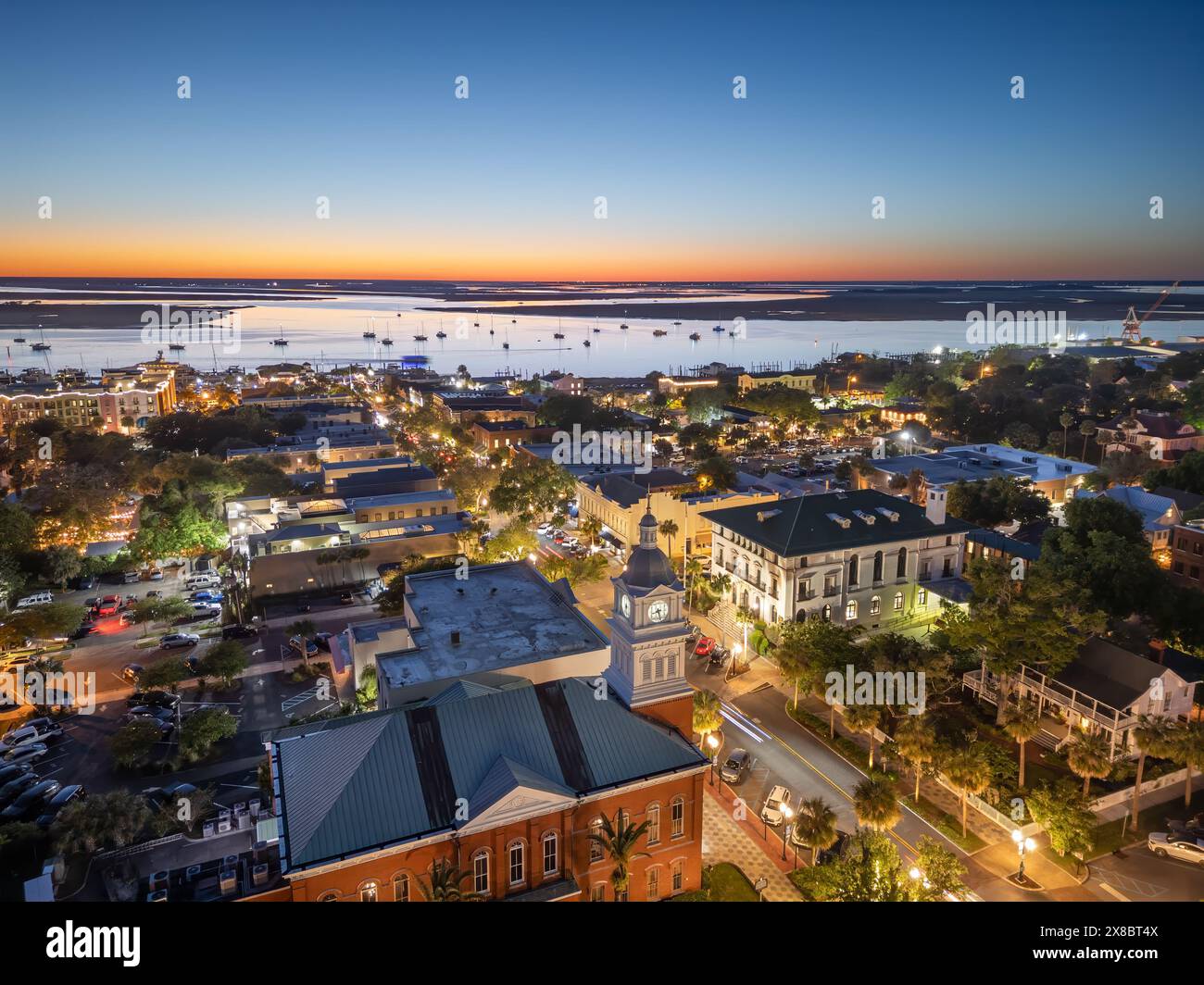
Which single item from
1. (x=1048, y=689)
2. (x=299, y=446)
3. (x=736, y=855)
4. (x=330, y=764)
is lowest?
(x=736, y=855)

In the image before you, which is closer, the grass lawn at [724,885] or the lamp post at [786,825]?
the grass lawn at [724,885]

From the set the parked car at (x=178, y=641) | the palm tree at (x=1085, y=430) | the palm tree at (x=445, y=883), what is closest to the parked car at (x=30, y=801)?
the parked car at (x=178, y=641)

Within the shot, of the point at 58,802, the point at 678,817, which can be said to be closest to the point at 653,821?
the point at 678,817

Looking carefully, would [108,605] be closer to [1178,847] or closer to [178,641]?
[178,641]

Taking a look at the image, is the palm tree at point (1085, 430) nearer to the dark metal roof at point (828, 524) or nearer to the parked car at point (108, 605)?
the dark metal roof at point (828, 524)
